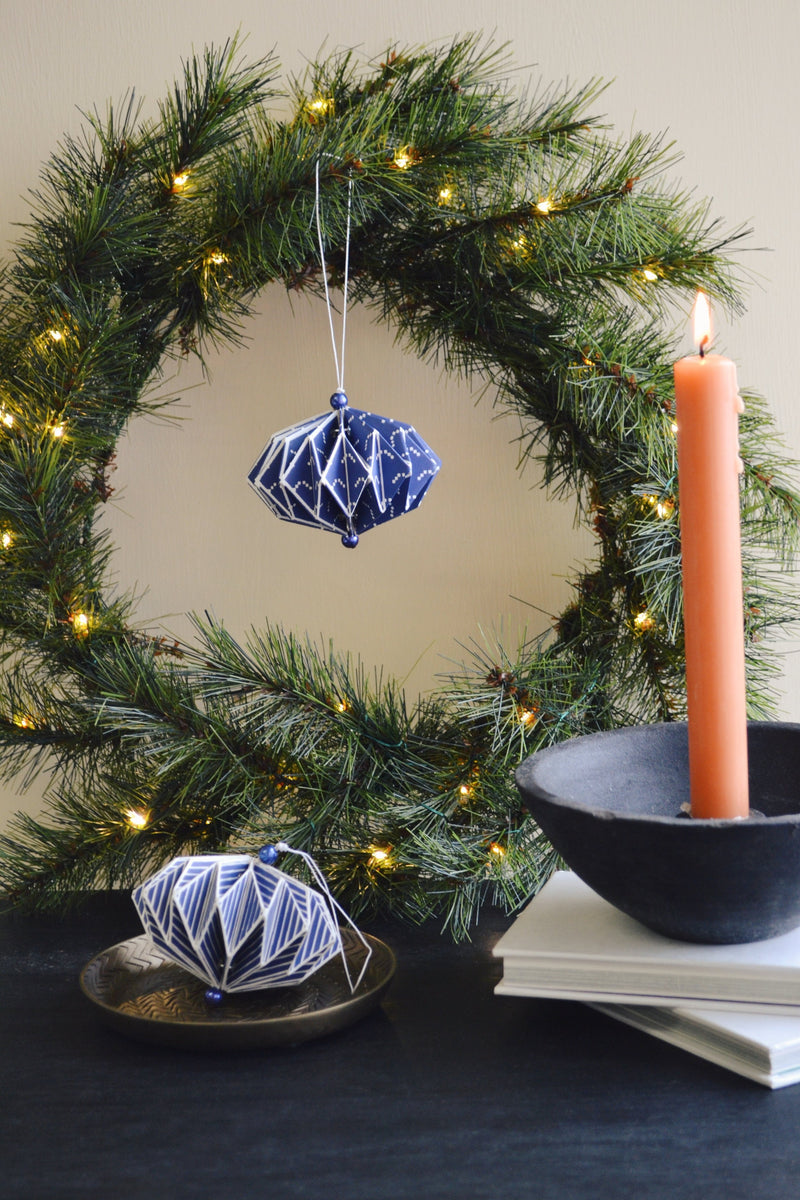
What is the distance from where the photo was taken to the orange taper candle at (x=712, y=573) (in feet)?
1.52

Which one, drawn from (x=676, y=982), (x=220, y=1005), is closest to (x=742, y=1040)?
(x=676, y=982)

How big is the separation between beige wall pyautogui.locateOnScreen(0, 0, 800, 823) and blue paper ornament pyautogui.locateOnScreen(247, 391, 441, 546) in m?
0.23

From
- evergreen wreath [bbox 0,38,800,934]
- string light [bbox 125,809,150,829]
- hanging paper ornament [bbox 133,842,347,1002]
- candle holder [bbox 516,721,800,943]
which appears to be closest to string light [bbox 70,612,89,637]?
evergreen wreath [bbox 0,38,800,934]

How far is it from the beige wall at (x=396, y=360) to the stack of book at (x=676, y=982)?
0.36 meters

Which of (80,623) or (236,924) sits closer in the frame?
(236,924)

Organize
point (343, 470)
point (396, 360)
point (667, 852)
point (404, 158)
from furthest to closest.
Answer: point (396, 360)
point (404, 158)
point (343, 470)
point (667, 852)

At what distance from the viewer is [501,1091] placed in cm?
47

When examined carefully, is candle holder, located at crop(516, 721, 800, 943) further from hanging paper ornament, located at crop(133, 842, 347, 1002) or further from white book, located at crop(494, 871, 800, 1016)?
hanging paper ornament, located at crop(133, 842, 347, 1002)

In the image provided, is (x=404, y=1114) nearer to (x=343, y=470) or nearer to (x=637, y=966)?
(x=637, y=966)

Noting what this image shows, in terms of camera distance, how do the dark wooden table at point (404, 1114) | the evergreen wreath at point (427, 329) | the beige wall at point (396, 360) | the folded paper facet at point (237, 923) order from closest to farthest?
the dark wooden table at point (404, 1114), the folded paper facet at point (237, 923), the evergreen wreath at point (427, 329), the beige wall at point (396, 360)

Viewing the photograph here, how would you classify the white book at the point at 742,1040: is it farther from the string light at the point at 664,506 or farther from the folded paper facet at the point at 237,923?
the string light at the point at 664,506

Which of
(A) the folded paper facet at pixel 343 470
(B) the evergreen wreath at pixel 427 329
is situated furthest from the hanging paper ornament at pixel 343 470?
(B) the evergreen wreath at pixel 427 329

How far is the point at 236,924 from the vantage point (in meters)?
0.52

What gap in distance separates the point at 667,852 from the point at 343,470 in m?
0.28
